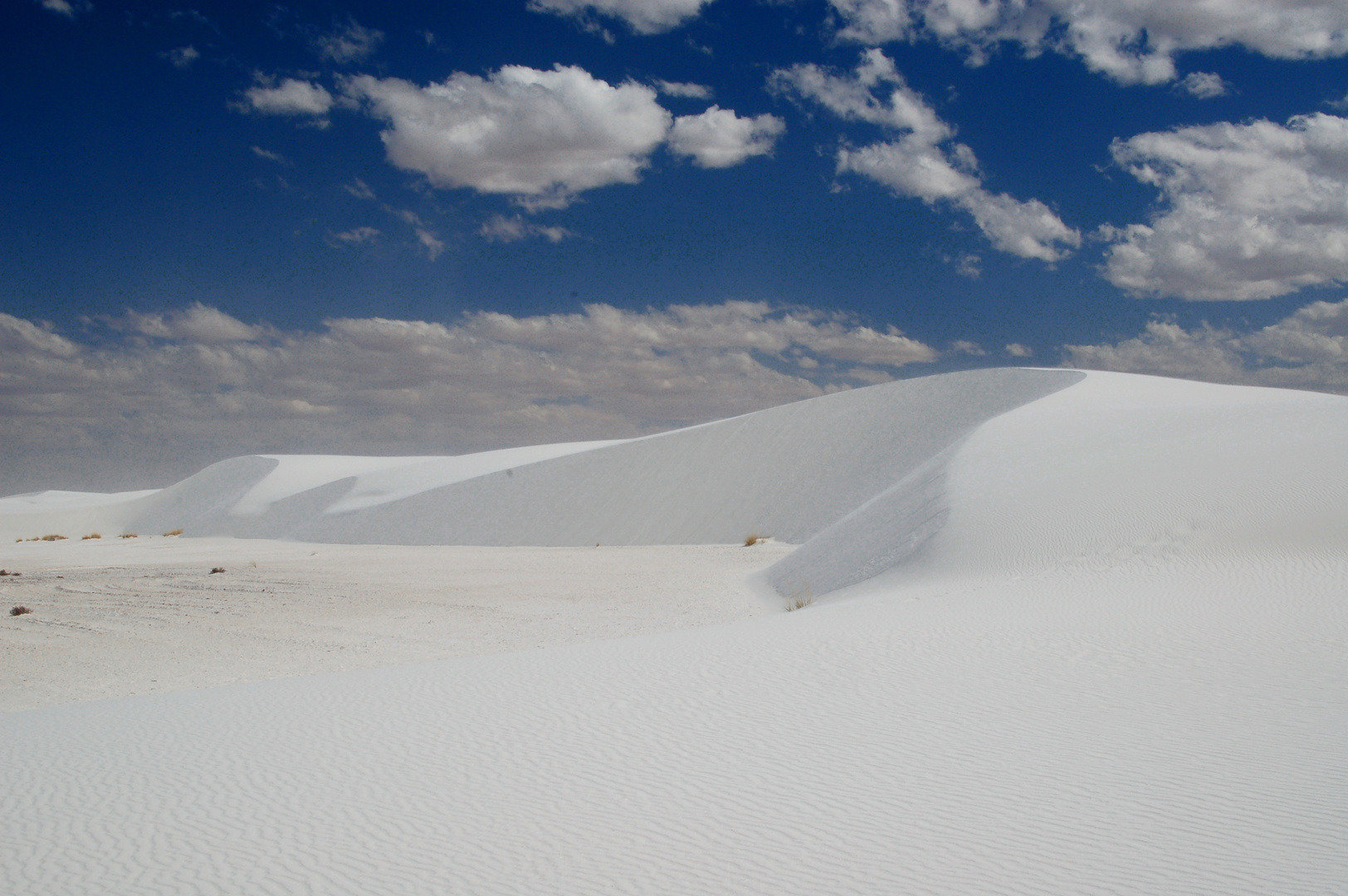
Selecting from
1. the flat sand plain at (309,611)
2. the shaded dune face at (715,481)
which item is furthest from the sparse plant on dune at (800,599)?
the shaded dune face at (715,481)

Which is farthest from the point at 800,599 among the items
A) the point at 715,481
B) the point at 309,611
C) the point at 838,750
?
the point at 715,481

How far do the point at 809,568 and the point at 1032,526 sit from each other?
3814 mm

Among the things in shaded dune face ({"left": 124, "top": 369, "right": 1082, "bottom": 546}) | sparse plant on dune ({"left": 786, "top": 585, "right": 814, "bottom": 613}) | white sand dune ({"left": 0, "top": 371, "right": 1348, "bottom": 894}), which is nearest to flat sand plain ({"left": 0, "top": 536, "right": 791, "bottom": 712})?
sparse plant on dune ({"left": 786, "top": 585, "right": 814, "bottom": 613})

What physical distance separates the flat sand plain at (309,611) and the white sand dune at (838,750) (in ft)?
5.82

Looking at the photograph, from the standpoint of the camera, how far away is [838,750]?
4250 millimetres

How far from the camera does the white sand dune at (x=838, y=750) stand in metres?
3.01

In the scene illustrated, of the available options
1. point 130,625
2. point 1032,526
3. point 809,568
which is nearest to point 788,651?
point 1032,526

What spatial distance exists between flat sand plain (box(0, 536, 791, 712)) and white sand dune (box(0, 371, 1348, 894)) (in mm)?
1773

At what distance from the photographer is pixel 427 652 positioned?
9.33 m

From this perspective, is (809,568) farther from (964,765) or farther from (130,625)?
(964,765)

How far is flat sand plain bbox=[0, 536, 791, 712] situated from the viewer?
8.62 m

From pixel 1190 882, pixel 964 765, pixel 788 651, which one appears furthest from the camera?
pixel 788 651

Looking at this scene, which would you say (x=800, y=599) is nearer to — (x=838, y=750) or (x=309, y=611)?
(x=309, y=611)

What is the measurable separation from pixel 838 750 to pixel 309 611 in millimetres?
9968
